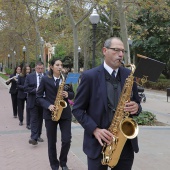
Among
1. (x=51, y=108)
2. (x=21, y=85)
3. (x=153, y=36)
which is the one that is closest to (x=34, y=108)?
(x=51, y=108)

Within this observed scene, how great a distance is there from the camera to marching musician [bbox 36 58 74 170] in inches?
207

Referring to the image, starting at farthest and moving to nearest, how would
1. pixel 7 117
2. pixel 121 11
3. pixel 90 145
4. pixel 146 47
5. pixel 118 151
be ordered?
1. pixel 146 47
2. pixel 7 117
3. pixel 121 11
4. pixel 90 145
5. pixel 118 151

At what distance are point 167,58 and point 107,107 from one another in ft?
83.4

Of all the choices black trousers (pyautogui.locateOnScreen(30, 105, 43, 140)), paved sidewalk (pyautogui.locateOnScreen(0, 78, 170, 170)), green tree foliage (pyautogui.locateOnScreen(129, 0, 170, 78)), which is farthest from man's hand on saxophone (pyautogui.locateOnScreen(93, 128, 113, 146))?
green tree foliage (pyautogui.locateOnScreen(129, 0, 170, 78))

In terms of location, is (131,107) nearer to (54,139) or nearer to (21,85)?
(54,139)

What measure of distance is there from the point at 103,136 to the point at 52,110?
2.15 metres

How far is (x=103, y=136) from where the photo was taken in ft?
10.3

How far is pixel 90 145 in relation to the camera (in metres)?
3.34

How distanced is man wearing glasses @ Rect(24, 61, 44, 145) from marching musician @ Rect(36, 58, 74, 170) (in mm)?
1806

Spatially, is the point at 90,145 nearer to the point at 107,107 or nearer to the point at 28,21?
the point at 107,107

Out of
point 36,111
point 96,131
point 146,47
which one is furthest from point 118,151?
point 146,47

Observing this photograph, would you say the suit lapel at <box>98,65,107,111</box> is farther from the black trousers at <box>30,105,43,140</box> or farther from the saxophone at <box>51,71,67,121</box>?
the black trousers at <box>30,105,43,140</box>

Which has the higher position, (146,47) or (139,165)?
(146,47)

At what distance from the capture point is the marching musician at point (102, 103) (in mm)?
3236
